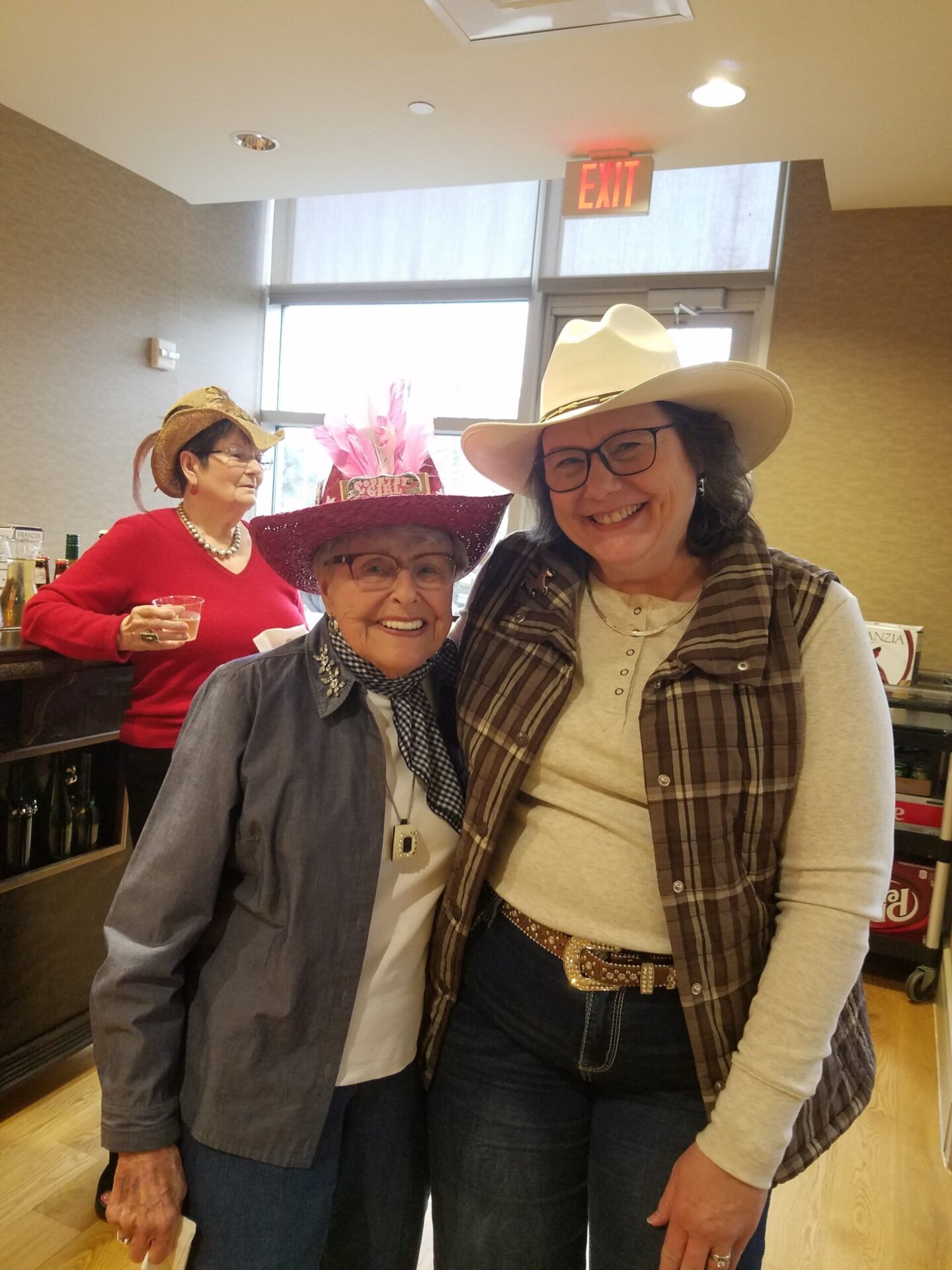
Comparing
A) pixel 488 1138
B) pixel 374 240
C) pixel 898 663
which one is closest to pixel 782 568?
pixel 488 1138

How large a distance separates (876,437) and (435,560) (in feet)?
11.6

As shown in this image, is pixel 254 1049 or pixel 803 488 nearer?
pixel 254 1049

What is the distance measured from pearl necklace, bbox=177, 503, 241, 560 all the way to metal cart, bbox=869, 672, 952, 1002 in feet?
7.99

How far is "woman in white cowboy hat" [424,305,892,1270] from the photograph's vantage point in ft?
3.37

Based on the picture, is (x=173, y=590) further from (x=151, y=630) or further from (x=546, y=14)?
(x=546, y=14)

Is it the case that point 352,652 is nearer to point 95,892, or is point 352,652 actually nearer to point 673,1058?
point 673,1058

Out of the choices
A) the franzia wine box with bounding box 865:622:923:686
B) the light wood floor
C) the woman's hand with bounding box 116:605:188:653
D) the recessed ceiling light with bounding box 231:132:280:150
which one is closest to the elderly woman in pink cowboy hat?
the woman's hand with bounding box 116:605:188:653

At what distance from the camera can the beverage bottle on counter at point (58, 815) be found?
2.29m

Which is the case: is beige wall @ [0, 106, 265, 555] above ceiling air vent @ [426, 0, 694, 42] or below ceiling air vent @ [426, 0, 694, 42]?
below

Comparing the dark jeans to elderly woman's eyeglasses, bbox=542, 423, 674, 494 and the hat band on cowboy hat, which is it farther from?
elderly woman's eyeglasses, bbox=542, 423, 674, 494

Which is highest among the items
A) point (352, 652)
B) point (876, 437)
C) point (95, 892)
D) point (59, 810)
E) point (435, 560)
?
point (876, 437)

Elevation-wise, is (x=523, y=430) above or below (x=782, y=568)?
above

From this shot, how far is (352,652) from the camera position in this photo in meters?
1.19

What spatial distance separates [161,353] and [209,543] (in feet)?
10.2
